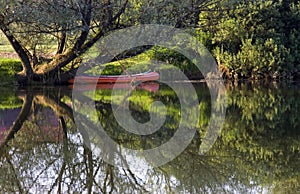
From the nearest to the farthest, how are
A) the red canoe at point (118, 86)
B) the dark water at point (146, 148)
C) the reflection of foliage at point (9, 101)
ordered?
the dark water at point (146, 148)
the reflection of foliage at point (9, 101)
the red canoe at point (118, 86)

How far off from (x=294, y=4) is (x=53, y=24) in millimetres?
10450

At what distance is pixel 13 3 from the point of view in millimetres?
8859

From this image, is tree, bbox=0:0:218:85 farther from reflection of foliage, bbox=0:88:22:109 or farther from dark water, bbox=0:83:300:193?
dark water, bbox=0:83:300:193

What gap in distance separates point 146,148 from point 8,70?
1010 centimetres

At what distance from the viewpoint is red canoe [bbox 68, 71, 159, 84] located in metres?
14.7

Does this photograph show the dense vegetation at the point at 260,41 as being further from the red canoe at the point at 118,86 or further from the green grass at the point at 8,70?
the green grass at the point at 8,70

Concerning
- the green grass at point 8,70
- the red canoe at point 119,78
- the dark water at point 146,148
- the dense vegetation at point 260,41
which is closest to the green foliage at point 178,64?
the dense vegetation at point 260,41

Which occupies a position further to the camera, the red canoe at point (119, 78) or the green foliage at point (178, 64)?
the green foliage at point (178, 64)

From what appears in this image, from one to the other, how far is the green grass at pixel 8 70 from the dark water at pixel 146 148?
5.51m

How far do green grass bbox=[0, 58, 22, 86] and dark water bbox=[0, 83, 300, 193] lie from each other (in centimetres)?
551

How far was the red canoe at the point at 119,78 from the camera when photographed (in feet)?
48.1

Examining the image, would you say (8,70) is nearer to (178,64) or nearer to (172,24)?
(178,64)

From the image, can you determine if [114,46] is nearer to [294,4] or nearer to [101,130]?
[101,130]

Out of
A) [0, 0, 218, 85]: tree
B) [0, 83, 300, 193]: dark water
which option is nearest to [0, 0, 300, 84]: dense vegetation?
[0, 0, 218, 85]: tree
